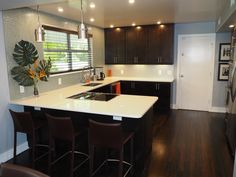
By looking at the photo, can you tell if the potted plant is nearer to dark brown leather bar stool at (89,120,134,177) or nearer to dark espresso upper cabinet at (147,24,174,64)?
dark brown leather bar stool at (89,120,134,177)

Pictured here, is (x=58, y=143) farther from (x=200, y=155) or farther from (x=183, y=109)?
(x=183, y=109)

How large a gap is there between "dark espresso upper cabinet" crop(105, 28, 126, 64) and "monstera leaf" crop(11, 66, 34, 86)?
3255mm

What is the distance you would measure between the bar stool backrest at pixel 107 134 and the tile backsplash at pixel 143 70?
4.00m

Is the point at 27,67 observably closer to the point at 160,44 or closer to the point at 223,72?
the point at 160,44

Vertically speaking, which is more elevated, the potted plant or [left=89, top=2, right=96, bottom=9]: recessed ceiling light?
[left=89, top=2, right=96, bottom=9]: recessed ceiling light

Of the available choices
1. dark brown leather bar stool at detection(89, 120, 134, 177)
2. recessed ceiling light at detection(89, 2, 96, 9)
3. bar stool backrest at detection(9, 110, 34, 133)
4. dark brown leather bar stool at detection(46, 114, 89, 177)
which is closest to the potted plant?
bar stool backrest at detection(9, 110, 34, 133)

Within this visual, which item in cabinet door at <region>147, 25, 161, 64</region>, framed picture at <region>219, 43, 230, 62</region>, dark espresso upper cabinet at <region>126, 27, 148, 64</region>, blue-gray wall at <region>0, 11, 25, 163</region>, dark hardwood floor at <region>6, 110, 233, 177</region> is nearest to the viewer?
dark hardwood floor at <region>6, 110, 233, 177</region>

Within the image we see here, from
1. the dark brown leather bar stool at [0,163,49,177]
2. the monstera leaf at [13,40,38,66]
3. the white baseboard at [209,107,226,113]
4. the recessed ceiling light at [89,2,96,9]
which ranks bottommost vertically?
the white baseboard at [209,107,226,113]

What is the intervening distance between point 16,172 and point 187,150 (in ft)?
9.38

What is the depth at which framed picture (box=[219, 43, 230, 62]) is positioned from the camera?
5.11m

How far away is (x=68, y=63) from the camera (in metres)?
4.62

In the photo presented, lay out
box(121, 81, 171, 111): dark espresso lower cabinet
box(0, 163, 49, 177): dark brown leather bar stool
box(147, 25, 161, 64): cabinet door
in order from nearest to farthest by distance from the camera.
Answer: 1. box(0, 163, 49, 177): dark brown leather bar stool
2. box(121, 81, 171, 111): dark espresso lower cabinet
3. box(147, 25, 161, 64): cabinet door

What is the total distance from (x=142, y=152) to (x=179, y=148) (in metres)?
0.85

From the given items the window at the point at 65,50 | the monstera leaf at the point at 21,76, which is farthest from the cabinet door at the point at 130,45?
the monstera leaf at the point at 21,76
